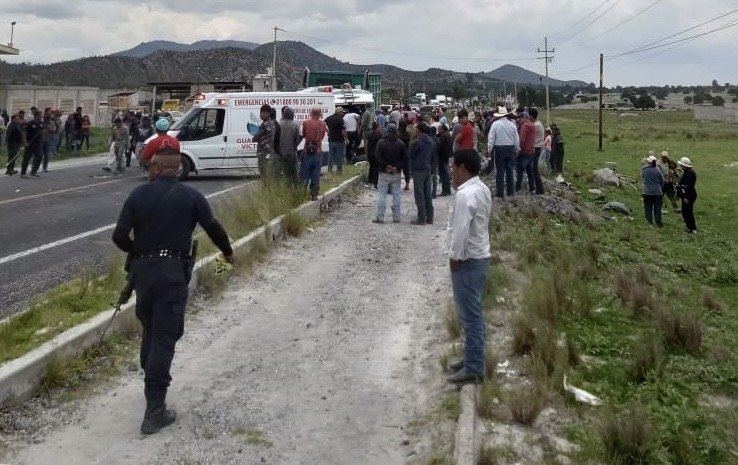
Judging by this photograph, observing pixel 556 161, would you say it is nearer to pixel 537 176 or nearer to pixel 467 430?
pixel 537 176

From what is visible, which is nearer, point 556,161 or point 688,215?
point 688,215

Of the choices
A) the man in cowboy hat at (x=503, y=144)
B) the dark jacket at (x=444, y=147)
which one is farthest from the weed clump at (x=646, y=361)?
the dark jacket at (x=444, y=147)

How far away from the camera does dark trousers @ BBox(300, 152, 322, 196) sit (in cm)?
1349

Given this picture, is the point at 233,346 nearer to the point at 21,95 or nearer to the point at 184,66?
the point at 21,95

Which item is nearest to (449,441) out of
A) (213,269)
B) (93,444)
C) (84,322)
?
(93,444)

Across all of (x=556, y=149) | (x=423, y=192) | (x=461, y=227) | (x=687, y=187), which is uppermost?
(x=556, y=149)

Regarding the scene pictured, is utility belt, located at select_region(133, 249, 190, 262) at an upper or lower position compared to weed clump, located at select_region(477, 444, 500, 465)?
upper

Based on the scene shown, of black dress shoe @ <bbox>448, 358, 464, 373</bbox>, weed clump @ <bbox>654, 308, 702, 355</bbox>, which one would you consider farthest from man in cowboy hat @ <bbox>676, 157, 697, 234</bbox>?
black dress shoe @ <bbox>448, 358, 464, 373</bbox>

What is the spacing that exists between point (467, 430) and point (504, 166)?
10833 mm

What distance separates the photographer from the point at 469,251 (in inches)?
223

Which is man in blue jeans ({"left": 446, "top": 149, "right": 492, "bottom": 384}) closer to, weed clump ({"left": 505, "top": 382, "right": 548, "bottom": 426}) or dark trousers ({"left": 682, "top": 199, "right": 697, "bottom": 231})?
weed clump ({"left": 505, "top": 382, "right": 548, "bottom": 426})

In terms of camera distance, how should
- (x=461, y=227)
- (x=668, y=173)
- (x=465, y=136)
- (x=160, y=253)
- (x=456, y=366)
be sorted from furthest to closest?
(x=668, y=173) → (x=465, y=136) → (x=456, y=366) → (x=461, y=227) → (x=160, y=253)

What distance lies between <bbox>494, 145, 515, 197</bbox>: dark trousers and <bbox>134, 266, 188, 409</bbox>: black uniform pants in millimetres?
10400

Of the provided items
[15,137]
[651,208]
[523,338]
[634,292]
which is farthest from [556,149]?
[523,338]
